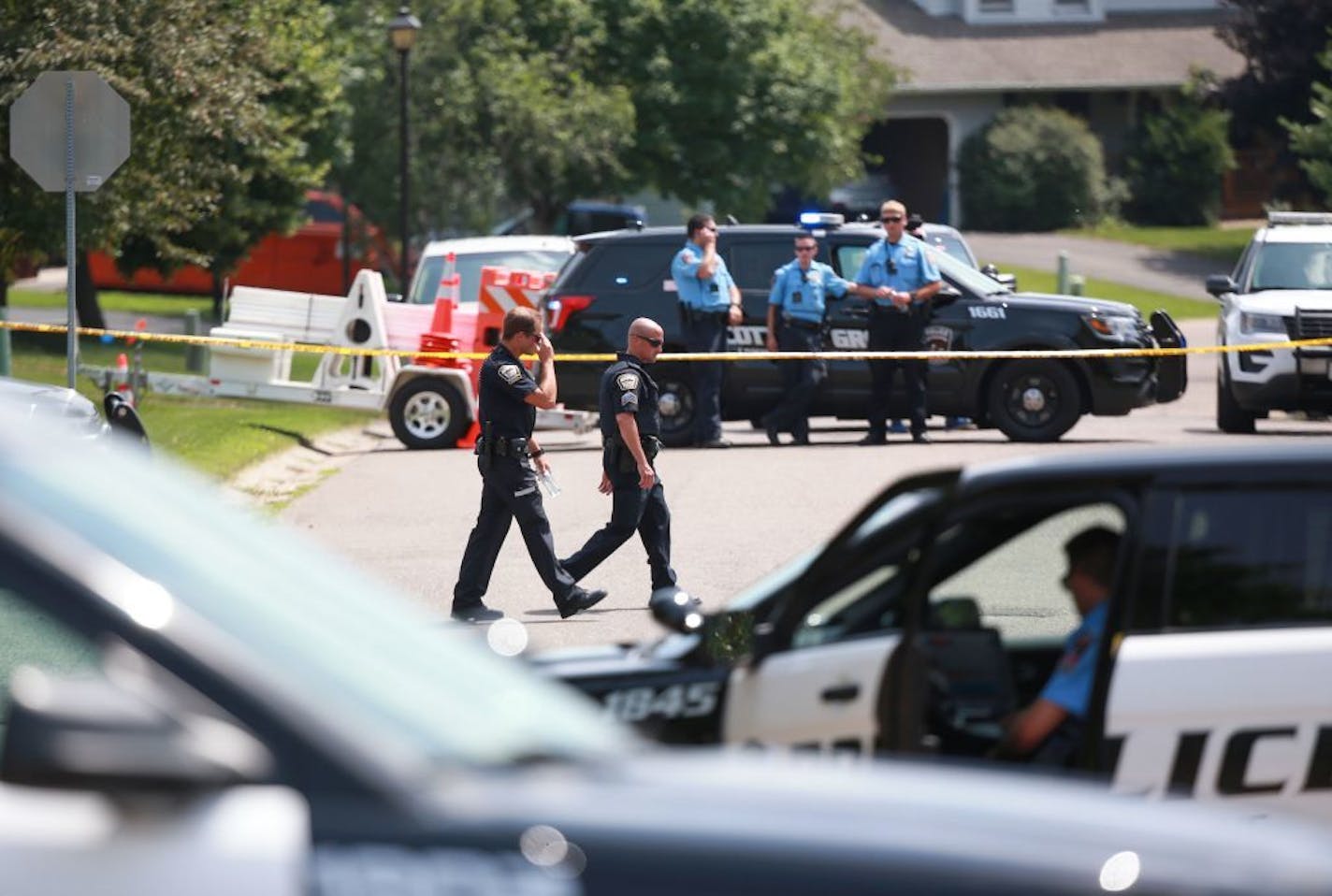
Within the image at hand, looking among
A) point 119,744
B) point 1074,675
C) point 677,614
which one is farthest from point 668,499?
point 119,744

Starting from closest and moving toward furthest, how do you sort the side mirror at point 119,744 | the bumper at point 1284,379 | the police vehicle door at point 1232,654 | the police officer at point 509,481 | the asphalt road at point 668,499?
the side mirror at point 119,744 < the police vehicle door at point 1232,654 < the police officer at point 509,481 < the asphalt road at point 668,499 < the bumper at point 1284,379

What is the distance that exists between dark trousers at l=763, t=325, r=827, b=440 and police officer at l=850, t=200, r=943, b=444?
0.50 meters

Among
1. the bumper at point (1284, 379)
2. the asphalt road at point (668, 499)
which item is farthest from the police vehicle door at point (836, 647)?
the bumper at point (1284, 379)

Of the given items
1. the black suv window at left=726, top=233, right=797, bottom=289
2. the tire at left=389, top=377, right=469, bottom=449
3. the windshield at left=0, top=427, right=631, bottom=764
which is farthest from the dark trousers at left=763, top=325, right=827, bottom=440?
the windshield at left=0, top=427, right=631, bottom=764

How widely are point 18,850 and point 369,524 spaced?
12.7 m

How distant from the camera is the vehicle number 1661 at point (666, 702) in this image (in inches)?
217

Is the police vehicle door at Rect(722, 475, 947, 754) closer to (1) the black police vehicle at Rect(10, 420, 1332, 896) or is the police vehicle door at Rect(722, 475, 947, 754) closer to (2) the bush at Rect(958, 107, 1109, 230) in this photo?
(1) the black police vehicle at Rect(10, 420, 1332, 896)

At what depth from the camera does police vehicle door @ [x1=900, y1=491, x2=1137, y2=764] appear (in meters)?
5.46

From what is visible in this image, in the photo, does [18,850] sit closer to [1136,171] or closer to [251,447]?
[251,447]

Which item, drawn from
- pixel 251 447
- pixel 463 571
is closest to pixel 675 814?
pixel 463 571

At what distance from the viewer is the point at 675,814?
289 centimetres

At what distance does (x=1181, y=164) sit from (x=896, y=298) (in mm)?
38226

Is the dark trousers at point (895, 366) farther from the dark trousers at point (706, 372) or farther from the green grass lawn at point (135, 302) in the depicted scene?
the green grass lawn at point (135, 302)

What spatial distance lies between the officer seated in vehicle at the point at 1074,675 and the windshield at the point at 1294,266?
1567 centimetres
